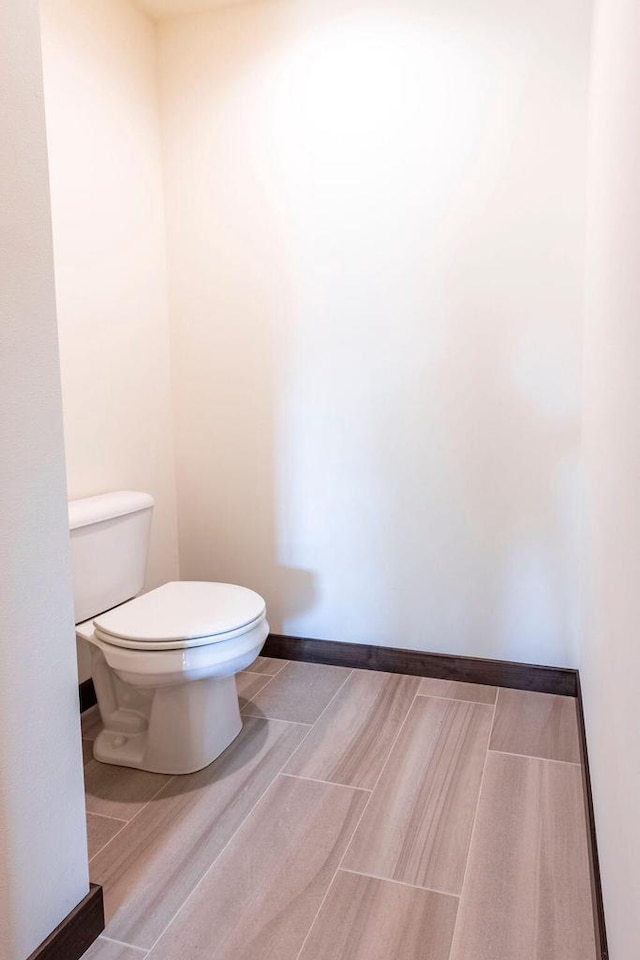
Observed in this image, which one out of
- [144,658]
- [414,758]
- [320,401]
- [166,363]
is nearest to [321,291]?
[320,401]

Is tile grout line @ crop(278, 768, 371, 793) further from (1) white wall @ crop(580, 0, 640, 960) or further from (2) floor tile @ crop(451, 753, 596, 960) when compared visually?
(1) white wall @ crop(580, 0, 640, 960)

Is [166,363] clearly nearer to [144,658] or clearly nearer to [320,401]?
[320,401]

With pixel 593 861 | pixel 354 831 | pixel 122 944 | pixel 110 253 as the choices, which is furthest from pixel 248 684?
pixel 110 253

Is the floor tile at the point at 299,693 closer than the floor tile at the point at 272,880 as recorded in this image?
No

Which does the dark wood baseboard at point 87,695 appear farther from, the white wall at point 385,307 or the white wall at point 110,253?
the white wall at point 385,307

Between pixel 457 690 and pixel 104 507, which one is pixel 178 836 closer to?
pixel 104 507

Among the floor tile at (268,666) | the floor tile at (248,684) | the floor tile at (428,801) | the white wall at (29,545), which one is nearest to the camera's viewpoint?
the white wall at (29,545)

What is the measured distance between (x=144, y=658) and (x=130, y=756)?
1.23ft

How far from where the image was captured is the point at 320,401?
95.6 inches

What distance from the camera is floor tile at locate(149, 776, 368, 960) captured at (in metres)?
1.27

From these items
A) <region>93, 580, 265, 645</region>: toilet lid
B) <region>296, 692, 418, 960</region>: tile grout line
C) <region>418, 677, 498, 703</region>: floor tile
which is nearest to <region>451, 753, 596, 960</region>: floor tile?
<region>296, 692, 418, 960</region>: tile grout line

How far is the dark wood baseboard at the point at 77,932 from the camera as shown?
1.17 meters

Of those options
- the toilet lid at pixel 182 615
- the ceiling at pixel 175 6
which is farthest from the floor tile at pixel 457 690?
the ceiling at pixel 175 6

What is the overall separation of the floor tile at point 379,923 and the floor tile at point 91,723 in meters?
0.96
